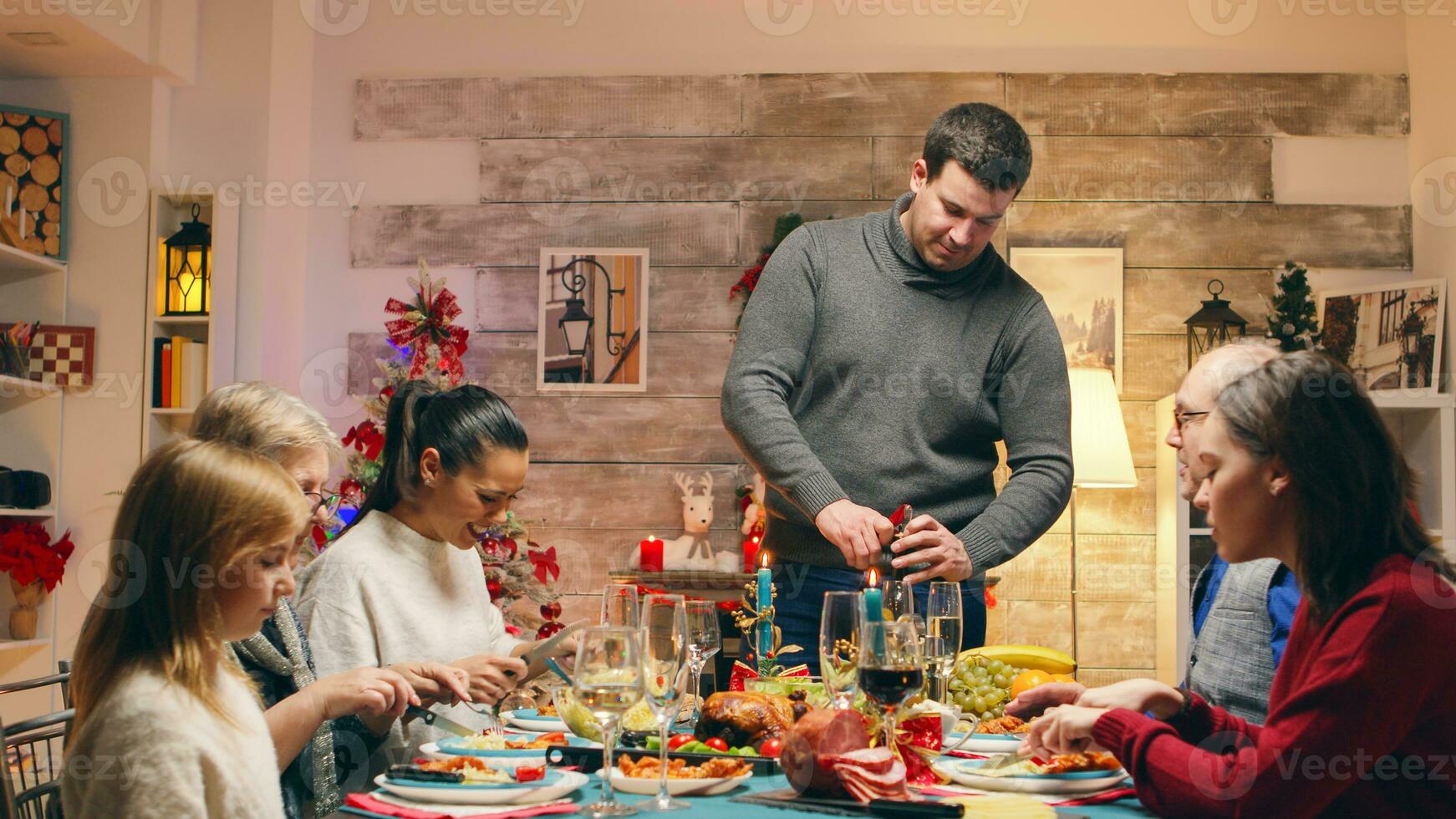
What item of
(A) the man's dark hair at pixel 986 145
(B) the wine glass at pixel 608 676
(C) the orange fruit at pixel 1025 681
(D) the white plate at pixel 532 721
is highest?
(A) the man's dark hair at pixel 986 145

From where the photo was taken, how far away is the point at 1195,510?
15.2ft

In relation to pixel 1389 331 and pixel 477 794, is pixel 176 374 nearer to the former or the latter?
pixel 477 794

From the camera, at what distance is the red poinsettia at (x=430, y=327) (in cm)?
473

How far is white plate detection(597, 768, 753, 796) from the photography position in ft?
4.62

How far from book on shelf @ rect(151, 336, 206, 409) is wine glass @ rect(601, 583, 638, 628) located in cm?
334

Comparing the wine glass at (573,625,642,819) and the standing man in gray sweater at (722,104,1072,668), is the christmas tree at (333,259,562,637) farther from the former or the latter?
the wine glass at (573,625,642,819)

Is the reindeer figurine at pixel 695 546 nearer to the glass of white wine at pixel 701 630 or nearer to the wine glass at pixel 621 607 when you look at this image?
the glass of white wine at pixel 701 630

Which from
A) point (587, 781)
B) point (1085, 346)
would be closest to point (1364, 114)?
point (1085, 346)

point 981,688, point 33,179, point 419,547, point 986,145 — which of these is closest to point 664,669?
point 981,688

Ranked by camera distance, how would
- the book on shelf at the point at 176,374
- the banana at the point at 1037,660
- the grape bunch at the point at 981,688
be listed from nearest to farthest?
the grape bunch at the point at 981,688, the banana at the point at 1037,660, the book on shelf at the point at 176,374

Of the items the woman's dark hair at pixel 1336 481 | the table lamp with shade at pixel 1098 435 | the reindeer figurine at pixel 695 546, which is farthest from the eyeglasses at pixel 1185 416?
the reindeer figurine at pixel 695 546

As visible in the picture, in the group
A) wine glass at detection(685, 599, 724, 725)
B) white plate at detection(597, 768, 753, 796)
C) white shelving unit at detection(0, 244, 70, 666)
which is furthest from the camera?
white shelving unit at detection(0, 244, 70, 666)

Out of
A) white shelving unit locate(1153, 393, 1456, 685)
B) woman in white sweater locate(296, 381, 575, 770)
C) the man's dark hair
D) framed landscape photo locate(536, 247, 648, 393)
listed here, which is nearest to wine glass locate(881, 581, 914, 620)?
woman in white sweater locate(296, 381, 575, 770)

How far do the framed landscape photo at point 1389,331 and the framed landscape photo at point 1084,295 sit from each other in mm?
762
